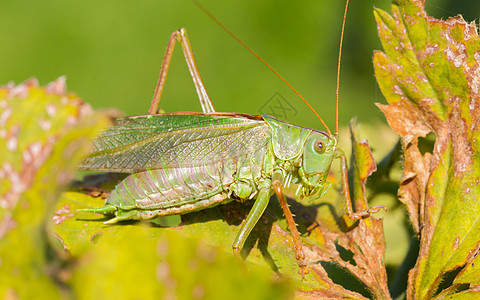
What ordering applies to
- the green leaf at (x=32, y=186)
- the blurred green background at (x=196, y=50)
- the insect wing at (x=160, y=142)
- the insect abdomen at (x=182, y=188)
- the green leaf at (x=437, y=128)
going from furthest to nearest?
1. the blurred green background at (x=196, y=50)
2. the insect wing at (x=160, y=142)
3. the insect abdomen at (x=182, y=188)
4. the green leaf at (x=437, y=128)
5. the green leaf at (x=32, y=186)

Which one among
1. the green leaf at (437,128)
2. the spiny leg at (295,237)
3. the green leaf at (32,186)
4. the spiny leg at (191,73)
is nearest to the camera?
the green leaf at (32,186)

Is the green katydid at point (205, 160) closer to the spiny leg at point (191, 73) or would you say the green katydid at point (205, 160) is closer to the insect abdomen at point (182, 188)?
the insect abdomen at point (182, 188)

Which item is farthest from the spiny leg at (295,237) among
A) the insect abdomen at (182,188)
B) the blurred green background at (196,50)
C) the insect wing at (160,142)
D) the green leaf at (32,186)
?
the blurred green background at (196,50)

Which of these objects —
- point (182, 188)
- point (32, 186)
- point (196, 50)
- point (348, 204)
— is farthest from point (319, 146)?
point (196, 50)

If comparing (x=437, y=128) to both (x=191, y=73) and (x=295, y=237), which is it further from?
(x=191, y=73)

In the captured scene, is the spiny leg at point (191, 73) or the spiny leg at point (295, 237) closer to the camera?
the spiny leg at point (295, 237)

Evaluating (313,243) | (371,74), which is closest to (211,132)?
(313,243)

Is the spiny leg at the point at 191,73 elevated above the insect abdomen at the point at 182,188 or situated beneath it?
elevated above
